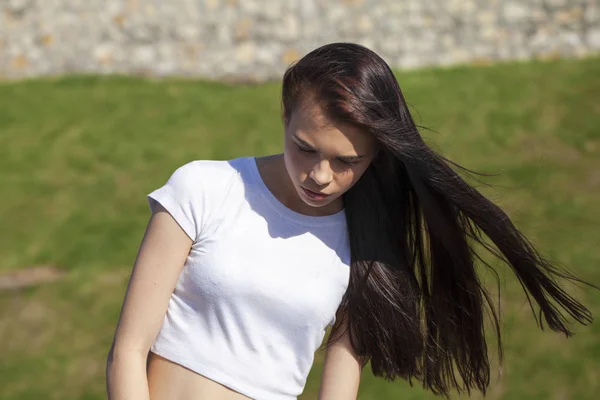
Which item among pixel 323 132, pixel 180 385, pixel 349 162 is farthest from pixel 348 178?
pixel 180 385

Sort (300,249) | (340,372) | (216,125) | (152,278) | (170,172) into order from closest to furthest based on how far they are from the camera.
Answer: (152,278) → (300,249) → (340,372) → (170,172) → (216,125)

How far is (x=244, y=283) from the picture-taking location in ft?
7.50

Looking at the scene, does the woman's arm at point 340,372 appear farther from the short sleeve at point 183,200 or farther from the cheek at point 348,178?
the short sleeve at point 183,200

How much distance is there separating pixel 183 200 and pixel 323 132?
0.36 metres

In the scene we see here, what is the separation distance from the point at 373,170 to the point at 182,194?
0.58 m

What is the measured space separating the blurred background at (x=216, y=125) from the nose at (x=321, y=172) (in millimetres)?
3425

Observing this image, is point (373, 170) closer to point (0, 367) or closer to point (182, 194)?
point (182, 194)

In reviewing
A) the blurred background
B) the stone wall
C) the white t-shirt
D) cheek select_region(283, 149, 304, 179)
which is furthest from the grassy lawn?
cheek select_region(283, 149, 304, 179)

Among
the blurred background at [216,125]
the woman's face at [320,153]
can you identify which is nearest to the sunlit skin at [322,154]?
the woman's face at [320,153]

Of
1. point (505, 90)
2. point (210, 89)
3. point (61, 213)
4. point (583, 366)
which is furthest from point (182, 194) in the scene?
point (210, 89)

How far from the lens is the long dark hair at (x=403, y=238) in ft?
7.50

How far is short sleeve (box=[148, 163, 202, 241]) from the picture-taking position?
223cm

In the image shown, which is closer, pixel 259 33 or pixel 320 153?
pixel 320 153

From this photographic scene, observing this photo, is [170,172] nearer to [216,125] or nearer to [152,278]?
[216,125]
